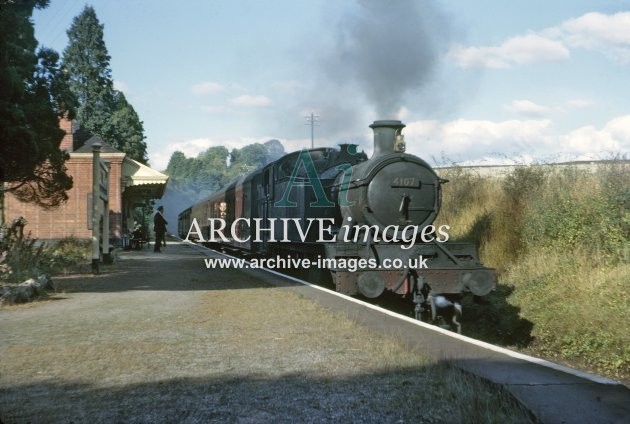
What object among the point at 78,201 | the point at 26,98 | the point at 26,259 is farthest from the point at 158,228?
the point at 26,98

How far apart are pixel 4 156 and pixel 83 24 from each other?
44.9 m

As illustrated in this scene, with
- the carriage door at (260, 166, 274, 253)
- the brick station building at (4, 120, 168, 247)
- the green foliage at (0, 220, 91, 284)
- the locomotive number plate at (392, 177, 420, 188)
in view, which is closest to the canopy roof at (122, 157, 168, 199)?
the brick station building at (4, 120, 168, 247)

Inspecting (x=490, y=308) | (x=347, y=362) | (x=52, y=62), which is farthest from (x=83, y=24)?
(x=347, y=362)

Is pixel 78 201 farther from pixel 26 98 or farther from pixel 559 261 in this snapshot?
pixel 559 261

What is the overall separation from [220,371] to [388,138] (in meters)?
5.83

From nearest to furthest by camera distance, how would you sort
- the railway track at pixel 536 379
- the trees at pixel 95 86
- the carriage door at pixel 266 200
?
the railway track at pixel 536 379 → the carriage door at pixel 266 200 → the trees at pixel 95 86

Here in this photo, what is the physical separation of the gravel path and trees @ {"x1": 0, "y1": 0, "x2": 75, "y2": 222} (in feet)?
10.4

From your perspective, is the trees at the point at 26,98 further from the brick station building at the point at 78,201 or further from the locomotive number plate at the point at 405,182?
the brick station building at the point at 78,201

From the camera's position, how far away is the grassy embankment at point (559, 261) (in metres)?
7.73

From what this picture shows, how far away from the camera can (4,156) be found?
32.7 feet

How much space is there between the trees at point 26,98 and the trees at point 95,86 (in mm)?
33869

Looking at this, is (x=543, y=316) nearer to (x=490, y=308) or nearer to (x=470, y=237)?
(x=490, y=308)

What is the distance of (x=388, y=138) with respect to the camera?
→ 31.3 ft

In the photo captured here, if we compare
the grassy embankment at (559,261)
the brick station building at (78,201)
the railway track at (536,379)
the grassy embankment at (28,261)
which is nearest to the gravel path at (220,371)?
the railway track at (536,379)
